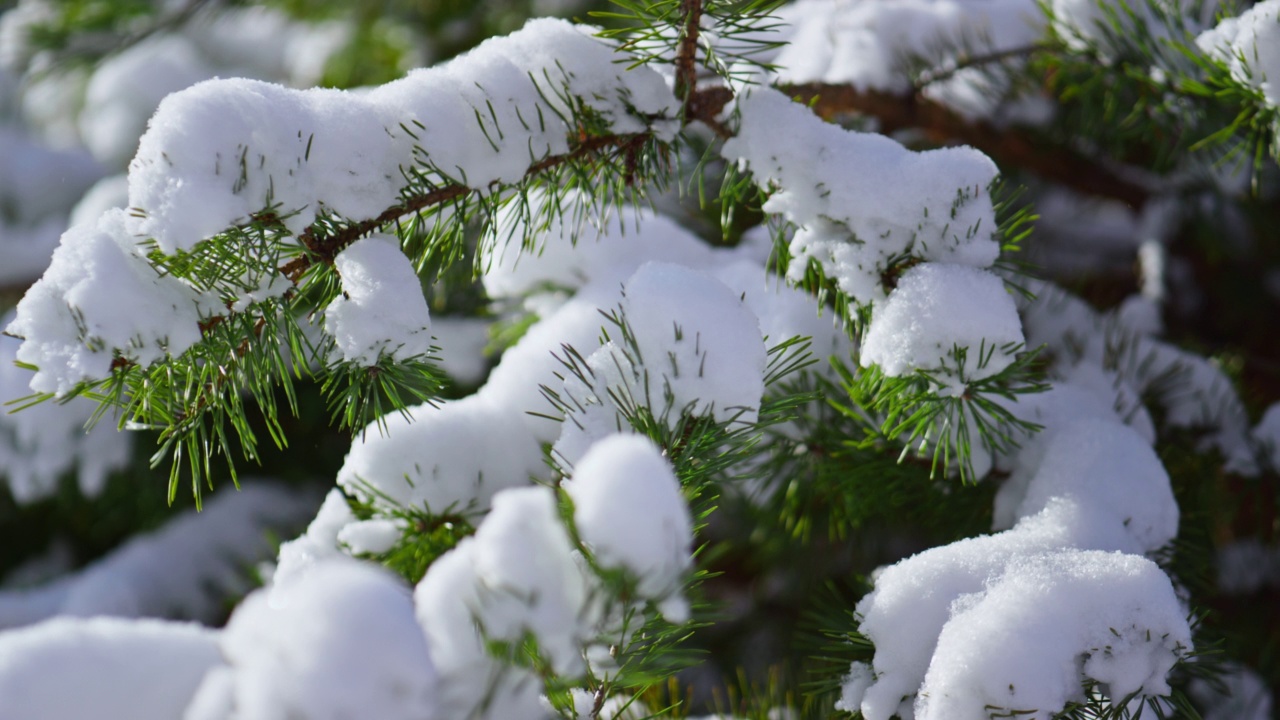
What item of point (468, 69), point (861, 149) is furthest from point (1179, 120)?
point (468, 69)

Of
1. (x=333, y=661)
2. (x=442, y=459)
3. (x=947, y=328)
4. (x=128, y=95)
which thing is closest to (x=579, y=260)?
(x=442, y=459)

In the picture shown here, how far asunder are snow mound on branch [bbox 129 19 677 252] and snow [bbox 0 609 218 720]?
9.5 inches

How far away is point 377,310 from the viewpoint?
613 mm

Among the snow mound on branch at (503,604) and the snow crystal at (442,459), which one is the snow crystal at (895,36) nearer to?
the snow crystal at (442,459)

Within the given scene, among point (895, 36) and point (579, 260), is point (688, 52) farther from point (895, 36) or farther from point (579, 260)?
point (895, 36)

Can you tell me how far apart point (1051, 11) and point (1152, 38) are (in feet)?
0.42

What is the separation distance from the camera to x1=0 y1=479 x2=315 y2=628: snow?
65.3 inches

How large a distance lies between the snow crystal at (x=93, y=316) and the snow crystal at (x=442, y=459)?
0.20 metres

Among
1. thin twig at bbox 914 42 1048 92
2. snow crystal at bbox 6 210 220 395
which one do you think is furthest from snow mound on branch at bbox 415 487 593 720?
thin twig at bbox 914 42 1048 92

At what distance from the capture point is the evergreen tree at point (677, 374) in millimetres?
439

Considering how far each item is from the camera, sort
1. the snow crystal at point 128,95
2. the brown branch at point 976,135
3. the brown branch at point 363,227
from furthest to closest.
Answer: the snow crystal at point 128,95 → the brown branch at point 976,135 → the brown branch at point 363,227

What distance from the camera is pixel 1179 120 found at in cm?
102

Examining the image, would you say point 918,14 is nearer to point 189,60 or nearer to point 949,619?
point 949,619

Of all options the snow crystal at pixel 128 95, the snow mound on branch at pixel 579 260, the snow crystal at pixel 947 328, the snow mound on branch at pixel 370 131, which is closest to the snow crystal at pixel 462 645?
the snow mound on branch at pixel 370 131
